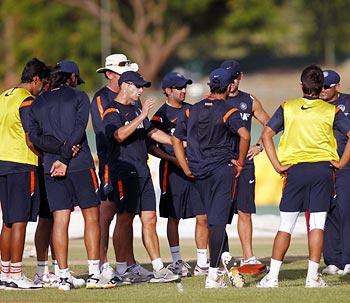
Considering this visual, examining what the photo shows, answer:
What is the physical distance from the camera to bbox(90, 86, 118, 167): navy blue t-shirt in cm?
1512

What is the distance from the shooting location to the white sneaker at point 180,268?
51.4 ft

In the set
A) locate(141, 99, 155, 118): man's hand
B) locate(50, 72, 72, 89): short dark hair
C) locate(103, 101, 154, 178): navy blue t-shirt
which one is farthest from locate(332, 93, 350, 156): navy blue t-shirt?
locate(50, 72, 72, 89): short dark hair

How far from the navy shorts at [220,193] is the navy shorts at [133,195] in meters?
1.06

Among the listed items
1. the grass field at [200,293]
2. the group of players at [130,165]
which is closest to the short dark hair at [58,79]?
the group of players at [130,165]

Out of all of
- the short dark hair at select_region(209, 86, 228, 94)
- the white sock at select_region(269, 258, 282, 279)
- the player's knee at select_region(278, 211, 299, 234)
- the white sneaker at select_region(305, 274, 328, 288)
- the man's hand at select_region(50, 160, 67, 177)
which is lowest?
the white sneaker at select_region(305, 274, 328, 288)

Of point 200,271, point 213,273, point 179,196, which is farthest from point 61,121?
point 200,271

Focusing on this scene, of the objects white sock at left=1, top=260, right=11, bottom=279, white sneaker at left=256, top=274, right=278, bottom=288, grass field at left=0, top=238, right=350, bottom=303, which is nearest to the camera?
grass field at left=0, top=238, right=350, bottom=303

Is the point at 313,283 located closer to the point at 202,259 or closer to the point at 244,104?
the point at 202,259

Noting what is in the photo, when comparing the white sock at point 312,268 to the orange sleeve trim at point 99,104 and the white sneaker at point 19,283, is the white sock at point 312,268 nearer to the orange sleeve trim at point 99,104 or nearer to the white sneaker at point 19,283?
the white sneaker at point 19,283

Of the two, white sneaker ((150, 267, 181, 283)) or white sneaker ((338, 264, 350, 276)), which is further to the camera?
white sneaker ((338, 264, 350, 276))

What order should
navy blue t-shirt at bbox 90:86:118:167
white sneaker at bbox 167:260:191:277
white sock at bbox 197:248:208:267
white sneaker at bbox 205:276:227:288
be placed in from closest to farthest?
white sneaker at bbox 205:276:227:288
navy blue t-shirt at bbox 90:86:118:167
white sneaker at bbox 167:260:191:277
white sock at bbox 197:248:208:267

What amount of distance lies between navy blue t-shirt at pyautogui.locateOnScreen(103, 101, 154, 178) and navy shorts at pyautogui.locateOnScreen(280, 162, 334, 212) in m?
2.01

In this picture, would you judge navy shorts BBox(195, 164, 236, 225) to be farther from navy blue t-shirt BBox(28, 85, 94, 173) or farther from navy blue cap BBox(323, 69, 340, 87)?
navy blue cap BBox(323, 69, 340, 87)

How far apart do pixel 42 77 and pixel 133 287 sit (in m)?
2.38
